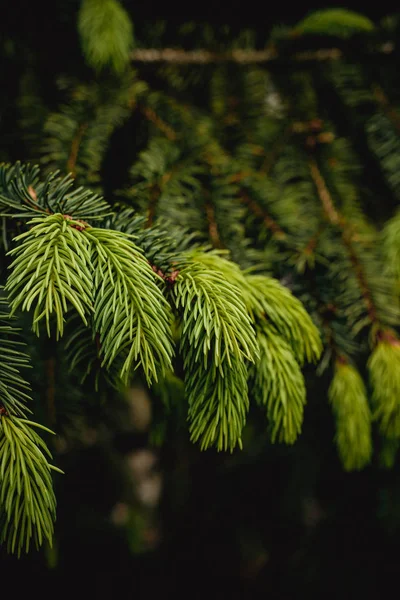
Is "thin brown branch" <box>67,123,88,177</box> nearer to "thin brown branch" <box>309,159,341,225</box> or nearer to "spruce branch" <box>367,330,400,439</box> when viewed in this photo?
"thin brown branch" <box>309,159,341,225</box>

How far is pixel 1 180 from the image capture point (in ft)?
1.78

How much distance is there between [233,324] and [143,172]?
1.48 feet

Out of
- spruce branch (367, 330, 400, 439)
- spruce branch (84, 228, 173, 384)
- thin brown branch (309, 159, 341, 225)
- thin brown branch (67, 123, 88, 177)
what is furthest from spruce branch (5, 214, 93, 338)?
thin brown branch (309, 159, 341, 225)

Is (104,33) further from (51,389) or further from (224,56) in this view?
(51,389)

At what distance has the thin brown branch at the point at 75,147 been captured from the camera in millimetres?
763

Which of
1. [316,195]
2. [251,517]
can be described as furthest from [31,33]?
[251,517]

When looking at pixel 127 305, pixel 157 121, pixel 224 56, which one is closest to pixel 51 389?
pixel 127 305

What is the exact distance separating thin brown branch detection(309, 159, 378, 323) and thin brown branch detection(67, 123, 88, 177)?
0.51 metres

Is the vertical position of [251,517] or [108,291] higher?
[108,291]

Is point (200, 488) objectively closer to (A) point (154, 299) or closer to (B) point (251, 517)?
(B) point (251, 517)

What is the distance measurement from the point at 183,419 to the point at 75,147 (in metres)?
0.56

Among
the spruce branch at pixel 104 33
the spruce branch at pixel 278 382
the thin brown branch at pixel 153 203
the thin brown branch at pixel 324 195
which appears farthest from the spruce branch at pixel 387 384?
the spruce branch at pixel 104 33

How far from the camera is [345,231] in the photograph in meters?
0.82

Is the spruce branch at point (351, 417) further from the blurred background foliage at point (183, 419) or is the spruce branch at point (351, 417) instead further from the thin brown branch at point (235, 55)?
the thin brown branch at point (235, 55)
